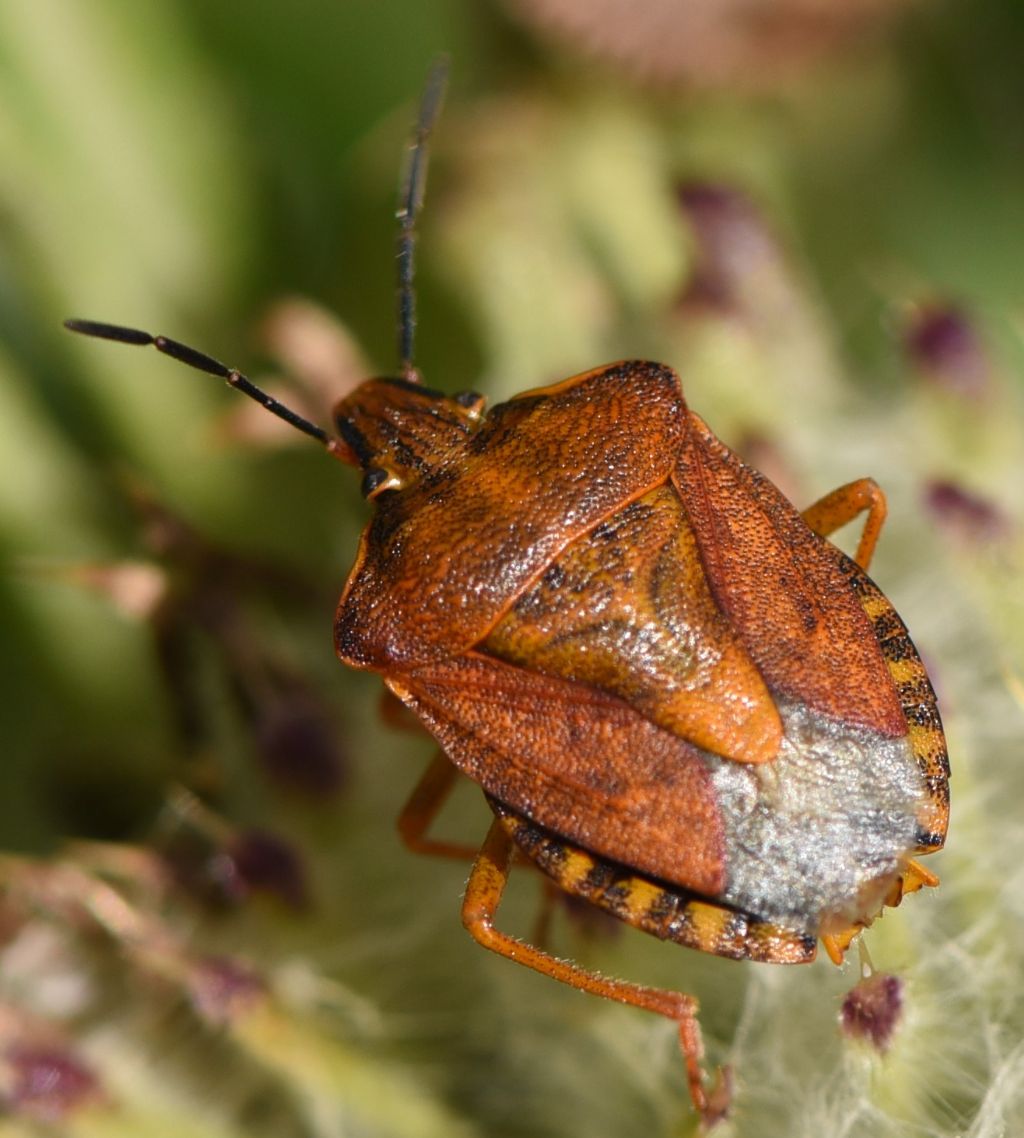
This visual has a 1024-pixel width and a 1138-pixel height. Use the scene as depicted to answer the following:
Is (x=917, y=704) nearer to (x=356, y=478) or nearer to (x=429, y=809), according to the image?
(x=429, y=809)

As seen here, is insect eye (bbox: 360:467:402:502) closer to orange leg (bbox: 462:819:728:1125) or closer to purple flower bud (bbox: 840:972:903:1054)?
orange leg (bbox: 462:819:728:1125)

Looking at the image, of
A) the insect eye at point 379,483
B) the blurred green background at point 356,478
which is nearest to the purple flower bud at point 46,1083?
the blurred green background at point 356,478

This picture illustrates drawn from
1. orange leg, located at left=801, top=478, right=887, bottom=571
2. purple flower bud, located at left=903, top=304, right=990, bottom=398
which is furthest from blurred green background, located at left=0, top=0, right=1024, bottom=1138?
orange leg, located at left=801, top=478, right=887, bottom=571

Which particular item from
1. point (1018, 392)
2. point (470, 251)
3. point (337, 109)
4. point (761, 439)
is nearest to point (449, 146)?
point (470, 251)

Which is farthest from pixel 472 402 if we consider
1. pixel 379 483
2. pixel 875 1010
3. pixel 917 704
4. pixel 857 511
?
pixel 875 1010

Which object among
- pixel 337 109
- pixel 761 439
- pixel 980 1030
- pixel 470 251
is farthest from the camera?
pixel 337 109

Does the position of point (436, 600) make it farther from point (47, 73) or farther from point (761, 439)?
point (47, 73)
